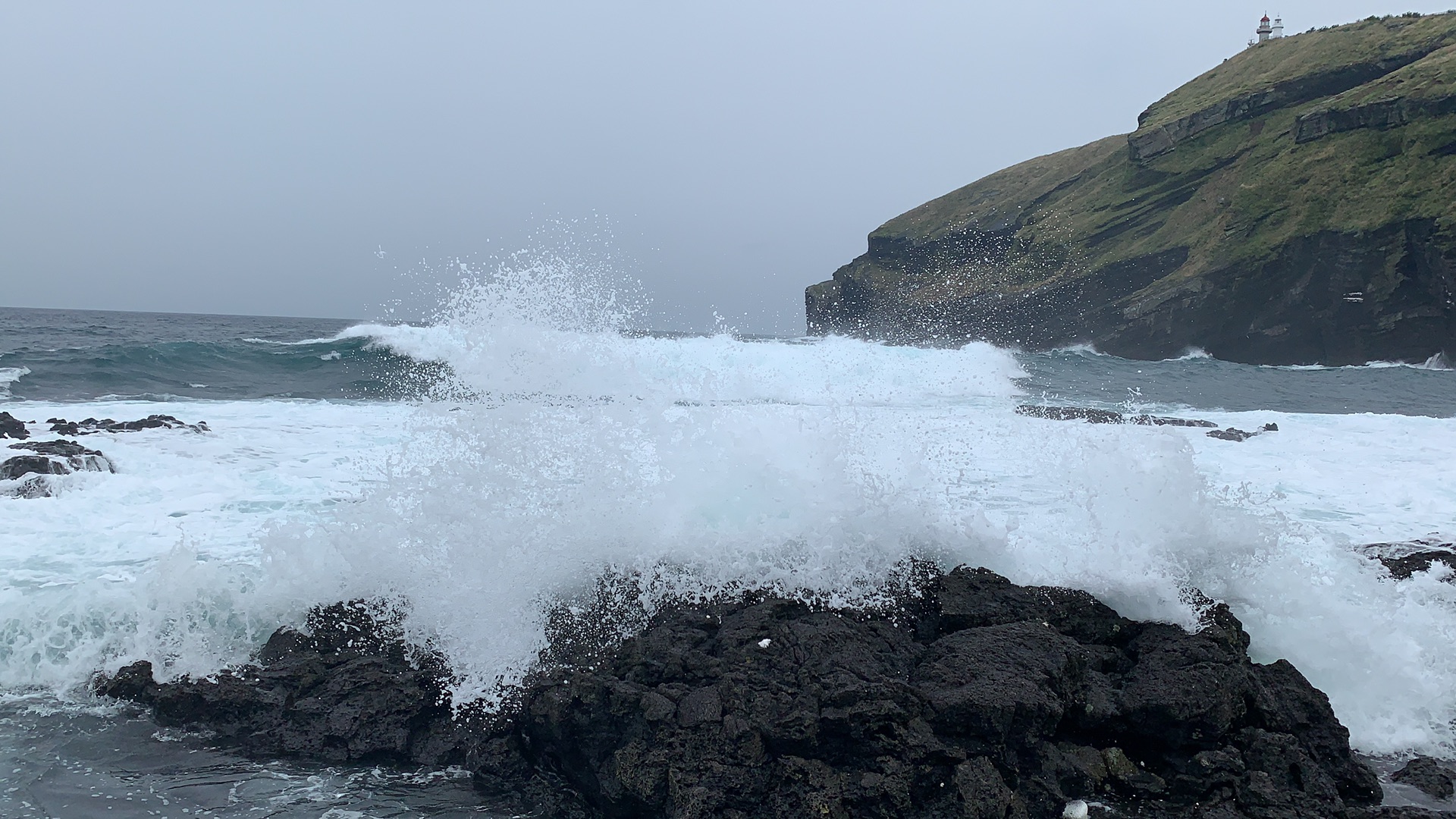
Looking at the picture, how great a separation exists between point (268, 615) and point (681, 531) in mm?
2945

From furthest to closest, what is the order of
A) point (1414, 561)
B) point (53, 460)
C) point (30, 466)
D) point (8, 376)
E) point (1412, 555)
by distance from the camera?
point (8, 376) < point (53, 460) < point (30, 466) < point (1412, 555) < point (1414, 561)

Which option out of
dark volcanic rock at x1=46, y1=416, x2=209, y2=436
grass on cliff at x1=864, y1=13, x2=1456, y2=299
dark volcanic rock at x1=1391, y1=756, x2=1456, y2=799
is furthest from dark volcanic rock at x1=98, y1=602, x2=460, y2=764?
grass on cliff at x1=864, y1=13, x2=1456, y2=299

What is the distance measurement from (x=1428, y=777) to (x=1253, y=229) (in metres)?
40.8

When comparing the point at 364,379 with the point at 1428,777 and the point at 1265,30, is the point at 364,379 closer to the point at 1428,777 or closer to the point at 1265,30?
Result: the point at 1428,777

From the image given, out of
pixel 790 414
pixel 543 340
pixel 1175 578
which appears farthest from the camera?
pixel 543 340

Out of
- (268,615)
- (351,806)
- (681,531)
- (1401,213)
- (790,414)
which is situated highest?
(1401,213)

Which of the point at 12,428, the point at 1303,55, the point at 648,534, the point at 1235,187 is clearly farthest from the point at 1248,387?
the point at 1303,55

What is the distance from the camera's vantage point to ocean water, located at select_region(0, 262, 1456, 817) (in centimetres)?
509

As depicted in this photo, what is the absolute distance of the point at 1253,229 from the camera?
127 feet

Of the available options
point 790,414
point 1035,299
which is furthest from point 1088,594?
point 1035,299

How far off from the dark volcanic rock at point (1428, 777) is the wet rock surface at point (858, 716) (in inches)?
11.5

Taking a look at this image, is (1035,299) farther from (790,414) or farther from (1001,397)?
(790,414)

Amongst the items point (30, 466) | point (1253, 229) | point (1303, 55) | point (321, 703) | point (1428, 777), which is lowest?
point (1428, 777)

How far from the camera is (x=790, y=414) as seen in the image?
8062 millimetres
